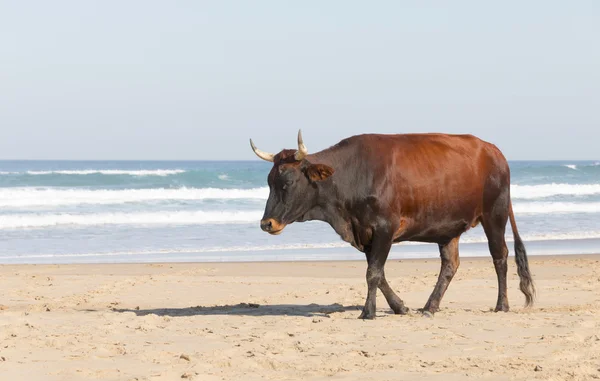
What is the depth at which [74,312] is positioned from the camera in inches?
393

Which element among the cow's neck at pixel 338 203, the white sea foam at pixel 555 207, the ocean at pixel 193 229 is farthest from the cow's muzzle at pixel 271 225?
the white sea foam at pixel 555 207

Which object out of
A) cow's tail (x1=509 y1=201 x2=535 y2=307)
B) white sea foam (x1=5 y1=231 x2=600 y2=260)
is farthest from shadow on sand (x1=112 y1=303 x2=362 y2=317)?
white sea foam (x1=5 y1=231 x2=600 y2=260)

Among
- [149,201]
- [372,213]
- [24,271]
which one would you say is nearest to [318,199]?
[372,213]

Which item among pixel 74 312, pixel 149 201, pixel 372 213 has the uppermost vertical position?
pixel 372 213

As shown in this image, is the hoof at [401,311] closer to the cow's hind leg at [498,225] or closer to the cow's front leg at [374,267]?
the cow's front leg at [374,267]

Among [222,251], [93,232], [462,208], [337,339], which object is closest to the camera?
[337,339]

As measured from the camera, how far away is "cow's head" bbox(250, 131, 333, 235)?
936cm

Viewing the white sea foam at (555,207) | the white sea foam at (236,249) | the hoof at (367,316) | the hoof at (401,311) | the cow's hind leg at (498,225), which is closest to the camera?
the hoof at (367,316)

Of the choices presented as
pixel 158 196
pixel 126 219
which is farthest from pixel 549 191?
pixel 126 219

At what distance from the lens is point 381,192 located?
930 cm

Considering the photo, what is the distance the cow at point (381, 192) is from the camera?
9312mm

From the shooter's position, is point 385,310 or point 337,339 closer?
point 337,339

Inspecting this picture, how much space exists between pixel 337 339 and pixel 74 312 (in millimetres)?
3354

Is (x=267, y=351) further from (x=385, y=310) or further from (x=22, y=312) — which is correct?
(x=22, y=312)
